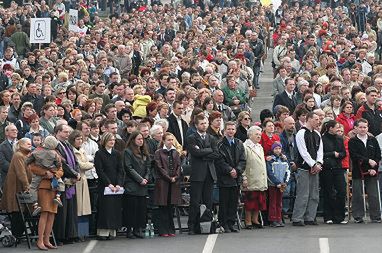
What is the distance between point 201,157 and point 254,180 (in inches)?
40.6

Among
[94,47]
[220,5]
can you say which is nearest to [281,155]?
[94,47]

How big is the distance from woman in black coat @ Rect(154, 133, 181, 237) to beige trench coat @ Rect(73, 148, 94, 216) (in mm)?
1121

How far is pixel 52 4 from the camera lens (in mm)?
56594

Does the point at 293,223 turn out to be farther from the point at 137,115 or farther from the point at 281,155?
the point at 137,115

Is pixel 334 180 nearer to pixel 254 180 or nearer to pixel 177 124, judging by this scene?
pixel 254 180

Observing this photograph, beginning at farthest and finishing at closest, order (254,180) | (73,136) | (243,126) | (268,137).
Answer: (243,126) < (268,137) < (254,180) < (73,136)

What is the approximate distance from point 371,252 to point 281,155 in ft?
11.8

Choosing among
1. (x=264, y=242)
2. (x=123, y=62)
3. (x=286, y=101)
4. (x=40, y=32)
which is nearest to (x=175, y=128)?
(x=286, y=101)

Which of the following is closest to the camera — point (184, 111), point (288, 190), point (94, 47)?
point (288, 190)

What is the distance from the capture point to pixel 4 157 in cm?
2398

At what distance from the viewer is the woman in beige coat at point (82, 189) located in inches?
931

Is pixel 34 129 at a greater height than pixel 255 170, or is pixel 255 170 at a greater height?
pixel 34 129

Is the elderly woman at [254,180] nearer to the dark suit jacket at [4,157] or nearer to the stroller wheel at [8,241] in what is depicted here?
the dark suit jacket at [4,157]

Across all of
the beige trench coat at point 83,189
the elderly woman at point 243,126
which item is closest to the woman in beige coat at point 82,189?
the beige trench coat at point 83,189
